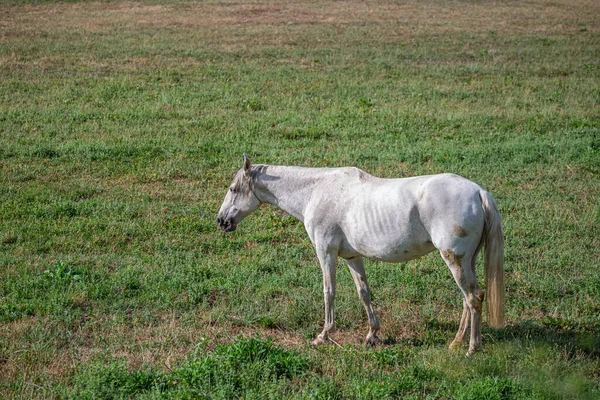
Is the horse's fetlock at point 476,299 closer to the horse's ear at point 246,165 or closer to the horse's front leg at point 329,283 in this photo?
the horse's front leg at point 329,283

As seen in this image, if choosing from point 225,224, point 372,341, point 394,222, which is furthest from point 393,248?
point 225,224

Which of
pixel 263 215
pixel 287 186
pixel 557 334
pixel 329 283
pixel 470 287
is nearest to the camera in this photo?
pixel 470 287

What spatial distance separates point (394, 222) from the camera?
697 cm

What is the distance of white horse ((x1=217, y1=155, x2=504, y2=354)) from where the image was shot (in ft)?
21.8

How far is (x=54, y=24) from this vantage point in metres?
33.4

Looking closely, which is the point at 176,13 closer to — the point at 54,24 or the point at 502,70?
the point at 54,24

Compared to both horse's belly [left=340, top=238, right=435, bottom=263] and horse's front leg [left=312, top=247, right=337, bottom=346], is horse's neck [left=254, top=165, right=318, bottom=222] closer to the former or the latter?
horse's front leg [left=312, top=247, right=337, bottom=346]

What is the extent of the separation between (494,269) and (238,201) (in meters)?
3.18

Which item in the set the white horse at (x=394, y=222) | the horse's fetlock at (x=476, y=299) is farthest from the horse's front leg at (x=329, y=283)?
the horse's fetlock at (x=476, y=299)

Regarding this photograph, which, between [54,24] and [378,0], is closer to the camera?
[54,24]

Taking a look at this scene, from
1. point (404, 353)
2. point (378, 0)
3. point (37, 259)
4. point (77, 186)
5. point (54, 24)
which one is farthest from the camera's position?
point (378, 0)

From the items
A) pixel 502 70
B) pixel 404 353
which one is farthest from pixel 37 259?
pixel 502 70

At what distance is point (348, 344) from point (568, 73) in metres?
19.9

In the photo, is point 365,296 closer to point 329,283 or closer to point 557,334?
point 329,283
